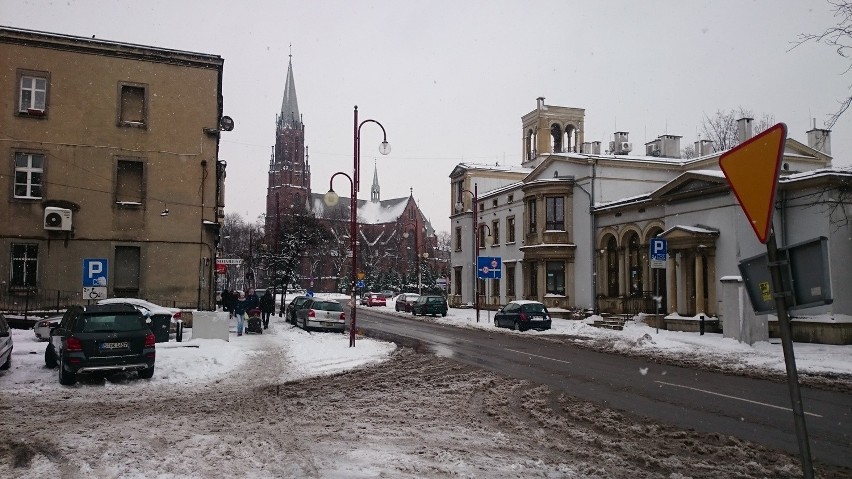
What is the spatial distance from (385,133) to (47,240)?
48.9ft

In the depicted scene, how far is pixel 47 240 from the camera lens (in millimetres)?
25906

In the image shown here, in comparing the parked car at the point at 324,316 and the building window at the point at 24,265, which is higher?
the building window at the point at 24,265

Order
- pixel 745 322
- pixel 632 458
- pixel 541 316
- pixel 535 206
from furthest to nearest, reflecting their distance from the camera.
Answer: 1. pixel 535 206
2. pixel 541 316
3. pixel 745 322
4. pixel 632 458

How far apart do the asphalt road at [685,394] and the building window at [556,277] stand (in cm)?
1825

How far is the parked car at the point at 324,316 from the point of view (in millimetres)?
28125

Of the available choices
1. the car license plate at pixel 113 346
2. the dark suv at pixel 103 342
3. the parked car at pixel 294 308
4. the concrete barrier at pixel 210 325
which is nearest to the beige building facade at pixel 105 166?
the parked car at pixel 294 308

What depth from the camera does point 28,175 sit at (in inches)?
1027

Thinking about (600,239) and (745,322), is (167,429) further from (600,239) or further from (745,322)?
(600,239)

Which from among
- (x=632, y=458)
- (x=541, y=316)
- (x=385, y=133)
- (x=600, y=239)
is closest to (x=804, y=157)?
(x=600, y=239)

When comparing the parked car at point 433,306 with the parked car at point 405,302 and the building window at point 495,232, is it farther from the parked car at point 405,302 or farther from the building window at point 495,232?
the building window at point 495,232

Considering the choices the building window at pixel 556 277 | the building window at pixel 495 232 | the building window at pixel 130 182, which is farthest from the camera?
the building window at pixel 495 232

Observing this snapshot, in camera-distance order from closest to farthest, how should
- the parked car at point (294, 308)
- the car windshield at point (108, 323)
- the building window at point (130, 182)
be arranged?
the car windshield at point (108, 323) < the building window at point (130, 182) < the parked car at point (294, 308)

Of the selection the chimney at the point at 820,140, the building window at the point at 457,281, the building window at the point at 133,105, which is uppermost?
the chimney at the point at 820,140

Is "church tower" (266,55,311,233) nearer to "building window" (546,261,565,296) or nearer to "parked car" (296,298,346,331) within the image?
"building window" (546,261,565,296)
